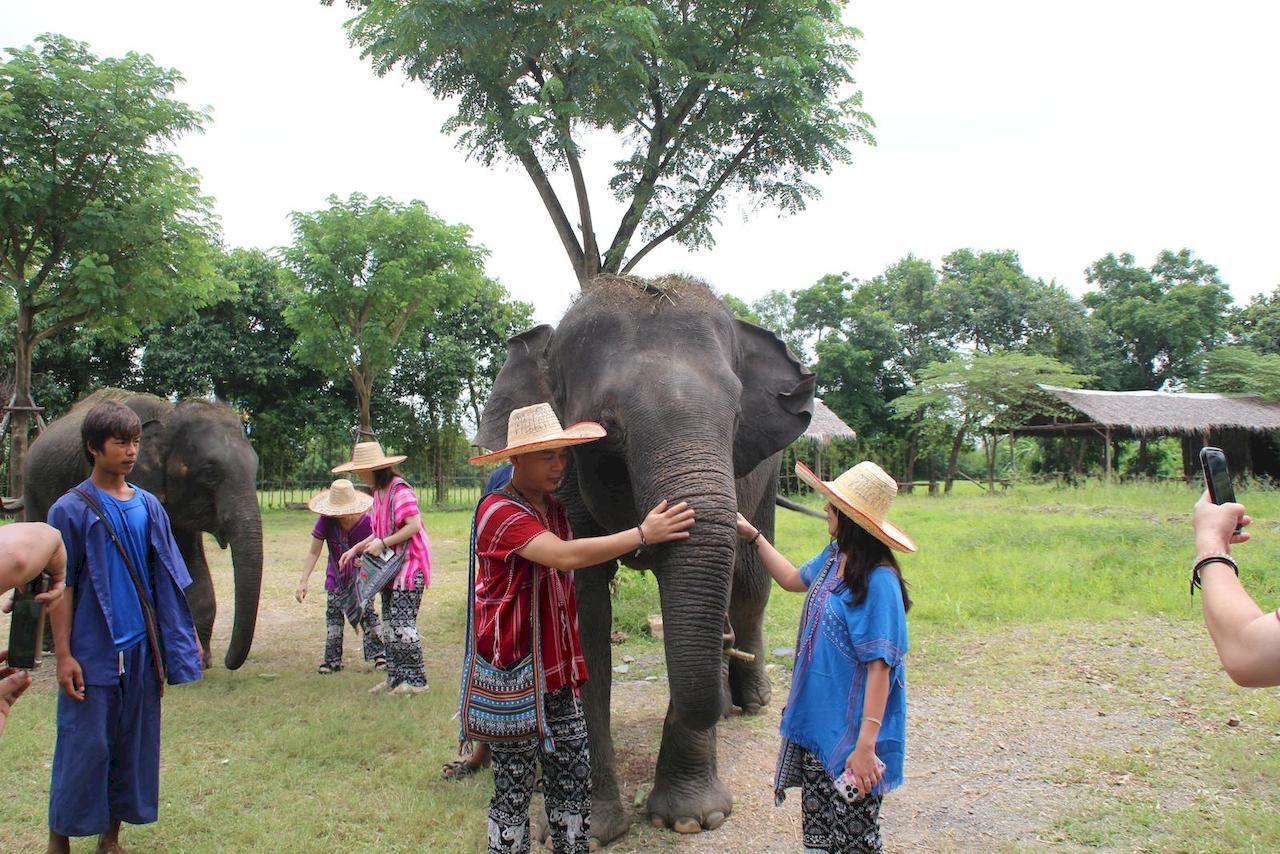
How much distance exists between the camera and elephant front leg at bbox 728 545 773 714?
5.38m

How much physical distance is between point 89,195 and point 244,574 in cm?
727

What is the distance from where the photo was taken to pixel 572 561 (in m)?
2.80

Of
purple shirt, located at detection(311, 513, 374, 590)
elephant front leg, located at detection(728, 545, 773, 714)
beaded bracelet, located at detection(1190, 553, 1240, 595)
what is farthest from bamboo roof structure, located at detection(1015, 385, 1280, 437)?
beaded bracelet, located at detection(1190, 553, 1240, 595)

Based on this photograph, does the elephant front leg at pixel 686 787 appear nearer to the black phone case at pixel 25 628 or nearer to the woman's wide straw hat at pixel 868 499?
the woman's wide straw hat at pixel 868 499

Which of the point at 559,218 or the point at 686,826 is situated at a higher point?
the point at 559,218

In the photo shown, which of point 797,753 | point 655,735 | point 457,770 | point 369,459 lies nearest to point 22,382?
point 369,459

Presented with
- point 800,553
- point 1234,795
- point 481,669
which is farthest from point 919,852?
point 800,553

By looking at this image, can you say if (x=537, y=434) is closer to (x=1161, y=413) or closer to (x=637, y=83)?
(x=637, y=83)

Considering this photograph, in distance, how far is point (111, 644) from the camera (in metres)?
3.54

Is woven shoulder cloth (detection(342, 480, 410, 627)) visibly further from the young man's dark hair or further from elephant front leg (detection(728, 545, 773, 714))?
the young man's dark hair

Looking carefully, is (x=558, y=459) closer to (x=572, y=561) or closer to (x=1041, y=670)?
(x=572, y=561)

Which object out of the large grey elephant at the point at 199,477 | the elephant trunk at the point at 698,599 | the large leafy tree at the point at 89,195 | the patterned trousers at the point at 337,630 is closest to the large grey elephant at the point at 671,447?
the elephant trunk at the point at 698,599

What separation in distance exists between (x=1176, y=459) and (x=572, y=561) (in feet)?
161

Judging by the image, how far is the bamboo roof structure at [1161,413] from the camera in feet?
85.2
